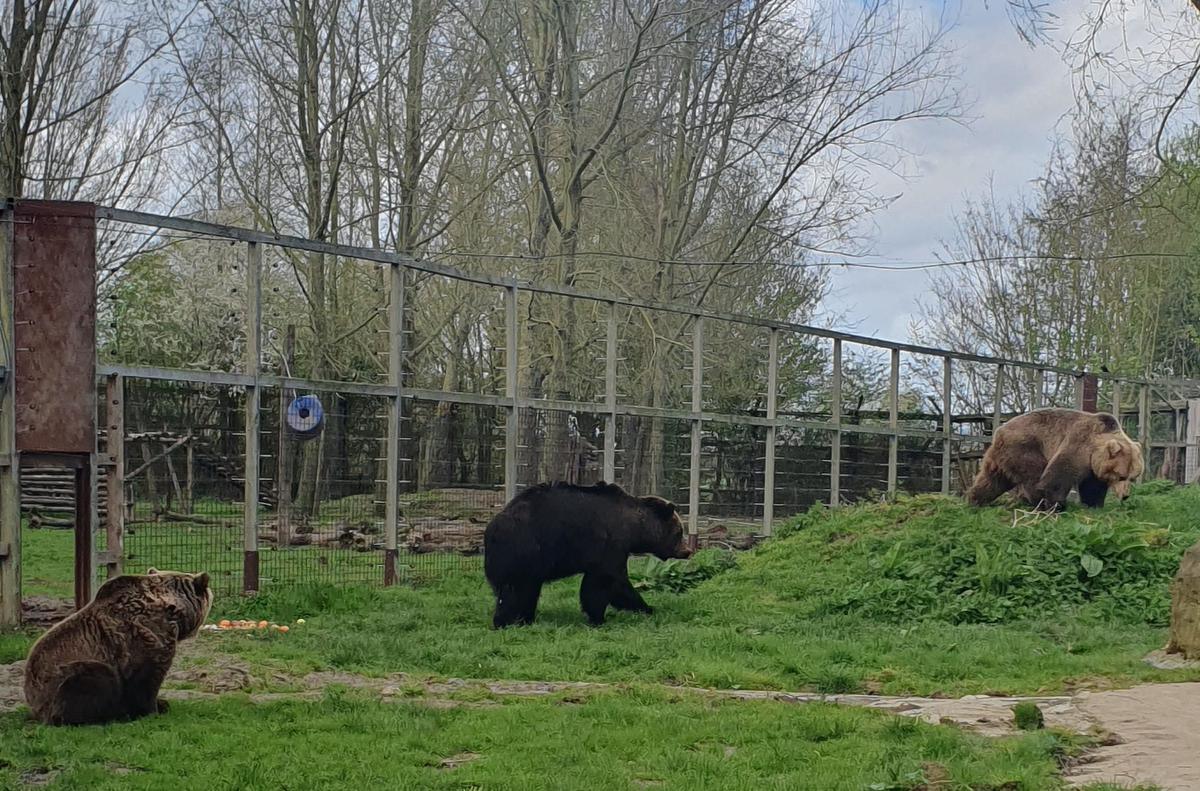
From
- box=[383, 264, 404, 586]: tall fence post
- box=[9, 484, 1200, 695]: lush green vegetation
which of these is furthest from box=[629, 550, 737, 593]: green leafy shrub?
box=[383, 264, 404, 586]: tall fence post

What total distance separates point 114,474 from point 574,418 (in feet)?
24.7

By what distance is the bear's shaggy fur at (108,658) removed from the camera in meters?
7.89

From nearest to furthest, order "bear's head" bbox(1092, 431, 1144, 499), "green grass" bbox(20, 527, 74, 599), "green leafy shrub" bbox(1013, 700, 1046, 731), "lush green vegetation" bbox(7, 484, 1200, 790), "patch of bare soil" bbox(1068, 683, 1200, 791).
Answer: "patch of bare soil" bbox(1068, 683, 1200, 791), "lush green vegetation" bbox(7, 484, 1200, 790), "green leafy shrub" bbox(1013, 700, 1046, 731), "green grass" bbox(20, 527, 74, 599), "bear's head" bbox(1092, 431, 1144, 499)

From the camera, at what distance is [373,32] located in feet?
80.9

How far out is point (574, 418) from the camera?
18.3 meters

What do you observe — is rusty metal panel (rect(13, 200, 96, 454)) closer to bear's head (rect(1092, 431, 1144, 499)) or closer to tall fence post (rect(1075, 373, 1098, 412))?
bear's head (rect(1092, 431, 1144, 499))

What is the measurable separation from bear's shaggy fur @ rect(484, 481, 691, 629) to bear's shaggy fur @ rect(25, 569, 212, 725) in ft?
14.7

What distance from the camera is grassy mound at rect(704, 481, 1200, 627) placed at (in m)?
13.0

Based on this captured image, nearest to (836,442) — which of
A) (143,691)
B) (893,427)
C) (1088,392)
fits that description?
(893,427)

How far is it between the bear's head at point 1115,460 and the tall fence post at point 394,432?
30.0 ft

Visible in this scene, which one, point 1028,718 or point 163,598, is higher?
point 163,598

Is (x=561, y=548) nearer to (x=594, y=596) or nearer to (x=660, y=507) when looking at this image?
(x=594, y=596)

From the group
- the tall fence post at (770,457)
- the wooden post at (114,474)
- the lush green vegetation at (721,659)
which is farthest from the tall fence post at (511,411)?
the tall fence post at (770,457)

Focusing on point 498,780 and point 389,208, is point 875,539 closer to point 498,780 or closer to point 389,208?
point 498,780
